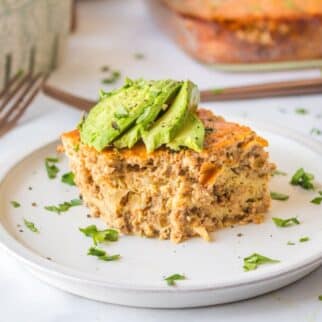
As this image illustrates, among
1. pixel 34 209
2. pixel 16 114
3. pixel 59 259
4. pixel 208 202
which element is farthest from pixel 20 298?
pixel 16 114

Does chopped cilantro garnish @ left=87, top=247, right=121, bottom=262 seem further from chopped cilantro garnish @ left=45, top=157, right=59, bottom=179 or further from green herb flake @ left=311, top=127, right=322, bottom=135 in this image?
green herb flake @ left=311, top=127, right=322, bottom=135

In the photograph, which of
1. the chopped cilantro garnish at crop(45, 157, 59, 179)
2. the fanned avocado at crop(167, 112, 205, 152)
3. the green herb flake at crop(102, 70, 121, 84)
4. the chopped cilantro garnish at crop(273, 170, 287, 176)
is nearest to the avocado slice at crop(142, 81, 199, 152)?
the fanned avocado at crop(167, 112, 205, 152)

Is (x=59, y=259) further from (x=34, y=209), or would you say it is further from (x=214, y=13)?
(x=214, y=13)

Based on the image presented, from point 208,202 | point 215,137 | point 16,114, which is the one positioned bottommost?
point 16,114

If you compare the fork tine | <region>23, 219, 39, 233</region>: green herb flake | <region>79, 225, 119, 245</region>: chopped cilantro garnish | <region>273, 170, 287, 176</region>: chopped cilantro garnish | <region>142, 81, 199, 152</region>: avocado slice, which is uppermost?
<region>142, 81, 199, 152</region>: avocado slice

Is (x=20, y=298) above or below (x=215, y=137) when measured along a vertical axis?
below

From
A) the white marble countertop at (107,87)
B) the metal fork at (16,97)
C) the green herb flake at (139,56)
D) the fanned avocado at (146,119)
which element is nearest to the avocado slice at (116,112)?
the fanned avocado at (146,119)

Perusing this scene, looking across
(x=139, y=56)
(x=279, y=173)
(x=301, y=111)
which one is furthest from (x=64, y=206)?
(x=139, y=56)
